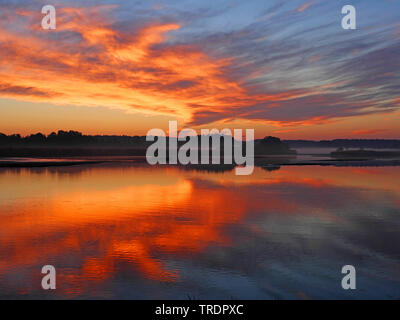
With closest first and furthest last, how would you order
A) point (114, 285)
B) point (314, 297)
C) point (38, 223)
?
point (314, 297)
point (114, 285)
point (38, 223)

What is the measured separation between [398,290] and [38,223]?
1437 cm

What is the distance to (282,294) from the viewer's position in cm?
924

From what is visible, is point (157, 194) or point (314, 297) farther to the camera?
point (157, 194)

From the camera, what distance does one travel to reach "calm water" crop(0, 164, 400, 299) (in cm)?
967

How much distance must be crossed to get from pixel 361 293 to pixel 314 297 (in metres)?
1.28

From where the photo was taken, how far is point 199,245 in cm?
1352

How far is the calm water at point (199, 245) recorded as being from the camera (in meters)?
9.67

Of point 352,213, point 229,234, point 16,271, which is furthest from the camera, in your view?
point 352,213

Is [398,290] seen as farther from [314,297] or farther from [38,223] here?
[38,223]
